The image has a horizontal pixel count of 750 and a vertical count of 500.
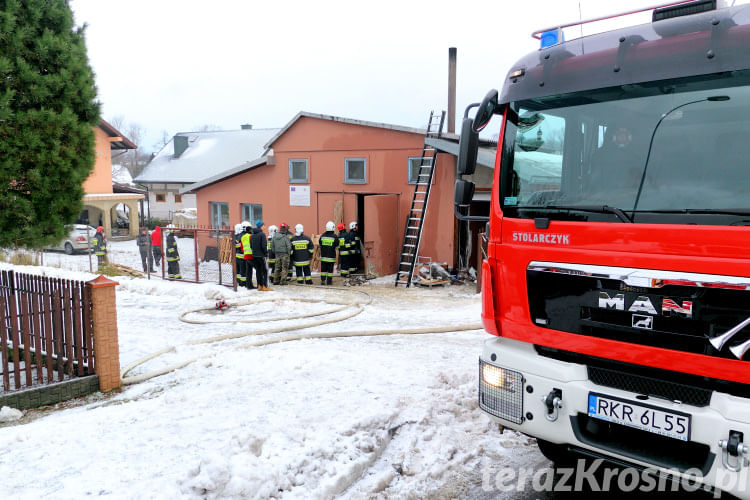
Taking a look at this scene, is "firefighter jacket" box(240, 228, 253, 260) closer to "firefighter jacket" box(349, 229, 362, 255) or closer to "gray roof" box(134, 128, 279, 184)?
"firefighter jacket" box(349, 229, 362, 255)

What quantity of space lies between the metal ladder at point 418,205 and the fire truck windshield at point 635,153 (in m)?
10.9

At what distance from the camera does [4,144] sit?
4984mm

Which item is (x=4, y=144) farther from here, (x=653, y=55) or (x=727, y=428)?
(x=727, y=428)

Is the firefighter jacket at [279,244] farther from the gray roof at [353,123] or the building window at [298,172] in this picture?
the gray roof at [353,123]

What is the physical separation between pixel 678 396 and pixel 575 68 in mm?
2263

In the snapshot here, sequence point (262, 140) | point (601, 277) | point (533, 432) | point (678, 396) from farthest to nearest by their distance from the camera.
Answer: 1. point (262, 140)
2. point (533, 432)
3. point (601, 277)
4. point (678, 396)

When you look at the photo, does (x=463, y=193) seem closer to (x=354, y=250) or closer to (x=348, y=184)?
(x=354, y=250)

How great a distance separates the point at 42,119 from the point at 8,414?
9.62ft

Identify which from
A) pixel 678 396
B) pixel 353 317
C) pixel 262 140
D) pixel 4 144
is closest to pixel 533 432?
pixel 678 396

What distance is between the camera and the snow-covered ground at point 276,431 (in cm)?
371

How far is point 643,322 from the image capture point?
3.17 metres

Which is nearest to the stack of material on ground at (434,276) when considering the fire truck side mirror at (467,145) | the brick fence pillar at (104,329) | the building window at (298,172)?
the building window at (298,172)

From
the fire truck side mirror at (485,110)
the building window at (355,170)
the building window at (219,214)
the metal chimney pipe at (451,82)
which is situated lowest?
the building window at (219,214)

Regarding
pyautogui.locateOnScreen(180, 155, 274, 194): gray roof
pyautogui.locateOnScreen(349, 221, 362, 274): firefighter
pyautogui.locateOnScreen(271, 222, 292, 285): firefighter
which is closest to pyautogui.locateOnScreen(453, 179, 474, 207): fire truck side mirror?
pyautogui.locateOnScreen(271, 222, 292, 285): firefighter
